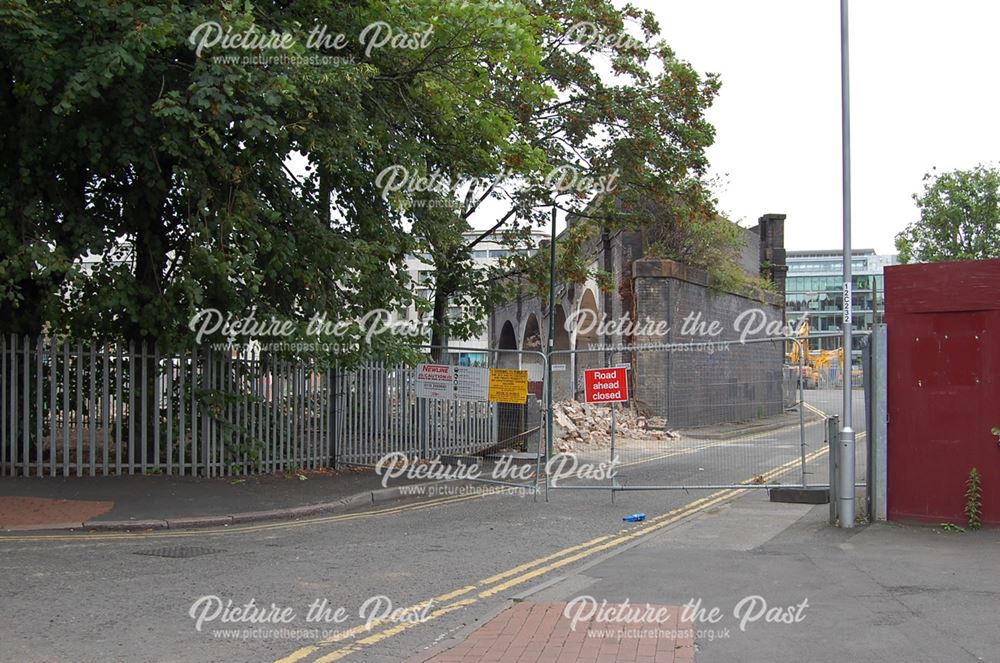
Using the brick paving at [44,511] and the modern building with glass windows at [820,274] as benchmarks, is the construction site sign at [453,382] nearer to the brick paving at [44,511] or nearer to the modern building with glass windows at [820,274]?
the brick paving at [44,511]

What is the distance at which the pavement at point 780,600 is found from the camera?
18.6 feet

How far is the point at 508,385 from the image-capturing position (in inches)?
563

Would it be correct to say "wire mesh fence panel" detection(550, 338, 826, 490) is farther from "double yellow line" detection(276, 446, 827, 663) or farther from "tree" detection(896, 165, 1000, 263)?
"tree" detection(896, 165, 1000, 263)

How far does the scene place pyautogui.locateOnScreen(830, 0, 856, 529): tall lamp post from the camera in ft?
32.9

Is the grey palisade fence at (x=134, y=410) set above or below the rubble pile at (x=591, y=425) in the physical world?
above

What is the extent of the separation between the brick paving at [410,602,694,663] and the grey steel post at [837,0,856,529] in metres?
4.45

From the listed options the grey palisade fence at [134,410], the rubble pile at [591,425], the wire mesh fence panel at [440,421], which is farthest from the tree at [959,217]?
the grey palisade fence at [134,410]

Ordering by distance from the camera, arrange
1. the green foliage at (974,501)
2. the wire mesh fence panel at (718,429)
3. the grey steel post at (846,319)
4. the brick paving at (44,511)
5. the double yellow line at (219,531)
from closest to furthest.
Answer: the green foliage at (974,501)
the grey steel post at (846,319)
the double yellow line at (219,531)
the brick paving at (44,511)
the wire mesh fence panel at (718,429)

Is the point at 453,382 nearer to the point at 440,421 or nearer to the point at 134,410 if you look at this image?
the point at 440,421

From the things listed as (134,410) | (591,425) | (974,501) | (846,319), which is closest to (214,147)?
(134,410)

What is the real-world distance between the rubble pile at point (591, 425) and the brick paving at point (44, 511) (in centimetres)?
1099

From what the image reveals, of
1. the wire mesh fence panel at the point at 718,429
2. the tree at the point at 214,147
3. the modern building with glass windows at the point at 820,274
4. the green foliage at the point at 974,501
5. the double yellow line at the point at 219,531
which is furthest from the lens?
the modern building with glass windows at the point at 820,274

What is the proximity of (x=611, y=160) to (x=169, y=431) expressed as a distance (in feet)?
37.0

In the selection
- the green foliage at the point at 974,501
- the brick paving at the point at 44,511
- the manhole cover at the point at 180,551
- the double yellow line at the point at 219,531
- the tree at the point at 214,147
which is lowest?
the double yellow line at the point at 219,531
